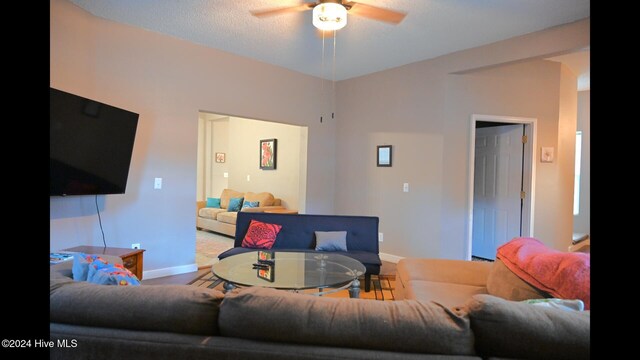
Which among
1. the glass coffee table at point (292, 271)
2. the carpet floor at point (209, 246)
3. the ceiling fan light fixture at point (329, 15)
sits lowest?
the carpet floor at point (209, 246)

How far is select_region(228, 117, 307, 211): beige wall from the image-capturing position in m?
5.73

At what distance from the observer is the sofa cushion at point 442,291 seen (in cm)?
194

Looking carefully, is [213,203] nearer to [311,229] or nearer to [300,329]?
[311,229]

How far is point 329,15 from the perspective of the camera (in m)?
2.35

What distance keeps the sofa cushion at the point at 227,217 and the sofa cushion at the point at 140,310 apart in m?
4.48

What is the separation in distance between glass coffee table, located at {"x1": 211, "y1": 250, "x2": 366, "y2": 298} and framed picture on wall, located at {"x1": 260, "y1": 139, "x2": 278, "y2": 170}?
3383 millimetres

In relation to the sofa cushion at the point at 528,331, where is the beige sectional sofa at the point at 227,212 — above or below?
below

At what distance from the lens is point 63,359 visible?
97cm

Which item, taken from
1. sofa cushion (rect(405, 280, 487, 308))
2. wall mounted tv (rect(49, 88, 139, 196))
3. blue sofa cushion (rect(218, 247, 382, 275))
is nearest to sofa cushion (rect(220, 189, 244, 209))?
blue sofa cushion (rect(218, 247, 382, 275))

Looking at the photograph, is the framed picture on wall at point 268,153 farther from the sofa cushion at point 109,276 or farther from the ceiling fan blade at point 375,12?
the sofa cushion at point 109,276

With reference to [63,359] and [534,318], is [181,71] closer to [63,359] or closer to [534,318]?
[63,359]

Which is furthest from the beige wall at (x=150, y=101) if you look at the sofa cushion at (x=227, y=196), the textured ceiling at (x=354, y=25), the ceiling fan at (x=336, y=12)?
the sofa cushion at (x=227, y=196)
